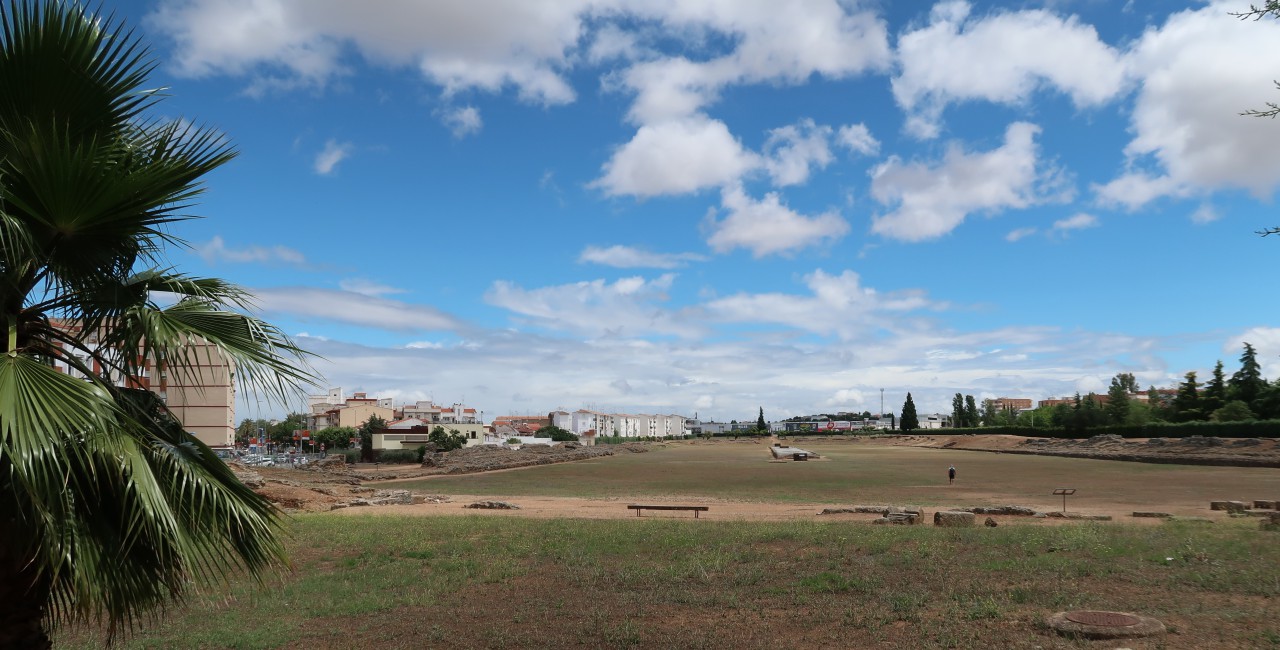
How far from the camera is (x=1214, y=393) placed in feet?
287

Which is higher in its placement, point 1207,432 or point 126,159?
point 126,159

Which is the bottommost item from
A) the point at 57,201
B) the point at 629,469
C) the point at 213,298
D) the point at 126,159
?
the point at 629,469

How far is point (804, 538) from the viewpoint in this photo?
1570cm

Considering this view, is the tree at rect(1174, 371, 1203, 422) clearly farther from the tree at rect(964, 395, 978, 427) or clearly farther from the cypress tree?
the tree at rect(964, 395, 978, 427)

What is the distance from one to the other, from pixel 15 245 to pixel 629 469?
6153cm

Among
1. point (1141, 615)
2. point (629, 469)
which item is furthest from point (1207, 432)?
point (1141, 615)

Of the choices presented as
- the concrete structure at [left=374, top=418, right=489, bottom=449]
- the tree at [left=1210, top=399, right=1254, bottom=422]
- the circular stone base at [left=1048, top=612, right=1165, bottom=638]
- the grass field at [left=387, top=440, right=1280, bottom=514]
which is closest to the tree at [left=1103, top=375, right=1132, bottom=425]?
the tree at [left=1210, top=399, right=1254, bottom=422]

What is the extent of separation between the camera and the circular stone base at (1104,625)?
7.71 meters

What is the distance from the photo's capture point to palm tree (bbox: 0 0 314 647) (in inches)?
158

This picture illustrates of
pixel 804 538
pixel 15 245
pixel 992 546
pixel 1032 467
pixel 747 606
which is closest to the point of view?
pixel 15 245

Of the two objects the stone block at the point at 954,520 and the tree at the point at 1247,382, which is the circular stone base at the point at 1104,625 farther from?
the tree at the point at 1247,382

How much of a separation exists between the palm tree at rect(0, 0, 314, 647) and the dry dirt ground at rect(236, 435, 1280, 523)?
44.9ft

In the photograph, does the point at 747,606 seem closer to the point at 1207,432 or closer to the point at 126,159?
the point at 126,159

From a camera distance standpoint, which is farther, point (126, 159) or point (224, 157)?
point (224, 157)
